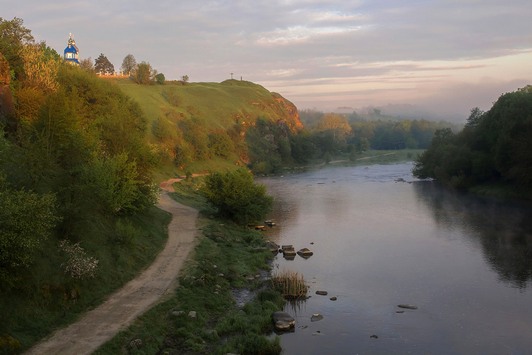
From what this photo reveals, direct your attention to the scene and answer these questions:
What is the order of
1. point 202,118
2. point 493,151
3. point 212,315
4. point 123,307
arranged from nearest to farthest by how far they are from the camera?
point 123,307 < point 212,315 < point 493,151 < point 202,118

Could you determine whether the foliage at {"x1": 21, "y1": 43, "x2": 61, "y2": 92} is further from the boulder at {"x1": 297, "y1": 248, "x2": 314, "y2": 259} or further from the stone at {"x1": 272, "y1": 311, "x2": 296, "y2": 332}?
the stone at {"x1": 272, "y1": 311, "x2": 296, "y2": 332}

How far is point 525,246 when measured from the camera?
131 feet

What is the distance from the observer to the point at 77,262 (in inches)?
908

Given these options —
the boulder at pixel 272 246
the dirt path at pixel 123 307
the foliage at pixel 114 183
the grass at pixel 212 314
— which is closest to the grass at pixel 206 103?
the boulder at pixel 272 246

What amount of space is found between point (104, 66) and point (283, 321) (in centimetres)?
14395

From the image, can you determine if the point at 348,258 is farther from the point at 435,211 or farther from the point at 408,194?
the point at 408,194

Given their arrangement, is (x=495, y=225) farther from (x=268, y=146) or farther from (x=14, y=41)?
(x=268, y=146)

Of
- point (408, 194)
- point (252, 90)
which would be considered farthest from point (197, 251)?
point (252, 90)

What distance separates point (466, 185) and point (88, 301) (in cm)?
6738

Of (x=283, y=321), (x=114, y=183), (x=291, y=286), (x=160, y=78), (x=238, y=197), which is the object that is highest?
(x=160, y=78)

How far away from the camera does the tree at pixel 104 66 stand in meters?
151

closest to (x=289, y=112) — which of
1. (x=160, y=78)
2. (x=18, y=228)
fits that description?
(x=160, y=78)

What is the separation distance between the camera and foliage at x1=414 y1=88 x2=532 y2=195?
63.9 meters

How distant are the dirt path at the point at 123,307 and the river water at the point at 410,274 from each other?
7.13m
